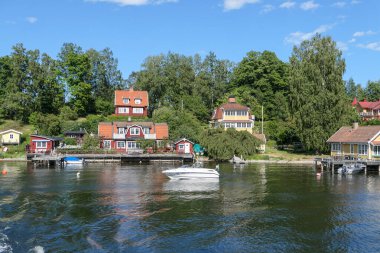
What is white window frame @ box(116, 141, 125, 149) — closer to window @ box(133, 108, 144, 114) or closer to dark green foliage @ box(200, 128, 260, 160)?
dark green foliage @ box(200, 128, 260, 160)

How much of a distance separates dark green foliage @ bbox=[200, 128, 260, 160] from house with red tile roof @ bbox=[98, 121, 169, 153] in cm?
898

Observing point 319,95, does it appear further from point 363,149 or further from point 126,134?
point 126,134

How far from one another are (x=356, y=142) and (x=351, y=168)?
764 cm

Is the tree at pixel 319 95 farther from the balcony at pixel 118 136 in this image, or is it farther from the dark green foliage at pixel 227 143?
the balcony at pixel 118 136

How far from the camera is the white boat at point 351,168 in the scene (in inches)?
2077

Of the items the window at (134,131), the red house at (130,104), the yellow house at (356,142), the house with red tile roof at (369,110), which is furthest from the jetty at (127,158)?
the house with red tile roof at (369,110)

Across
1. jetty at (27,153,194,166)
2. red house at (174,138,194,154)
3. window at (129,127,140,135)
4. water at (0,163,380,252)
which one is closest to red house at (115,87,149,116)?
window at (129,127,140,135)

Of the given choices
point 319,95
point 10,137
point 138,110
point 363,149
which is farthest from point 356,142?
point 10,137

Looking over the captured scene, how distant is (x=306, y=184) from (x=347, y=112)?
3094 cm

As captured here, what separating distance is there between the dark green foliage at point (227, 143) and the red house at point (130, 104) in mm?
25276

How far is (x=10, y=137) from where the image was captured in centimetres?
7594

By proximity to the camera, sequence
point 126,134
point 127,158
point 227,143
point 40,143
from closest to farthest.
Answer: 1. point 227,143
2. point 127,158
3. point 40,143
4. point 126,134

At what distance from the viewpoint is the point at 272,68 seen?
10119 centimetres

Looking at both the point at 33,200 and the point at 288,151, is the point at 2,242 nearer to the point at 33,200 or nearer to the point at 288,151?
the point at 33,200
